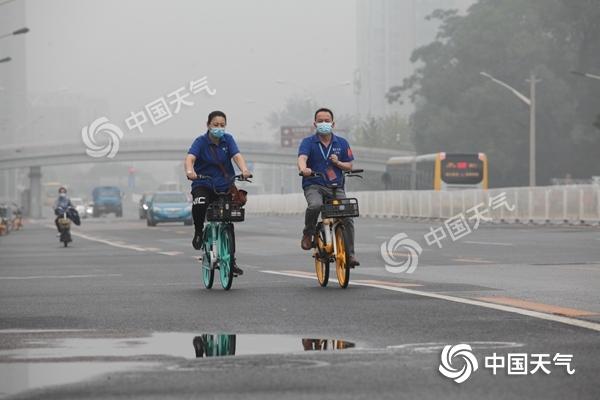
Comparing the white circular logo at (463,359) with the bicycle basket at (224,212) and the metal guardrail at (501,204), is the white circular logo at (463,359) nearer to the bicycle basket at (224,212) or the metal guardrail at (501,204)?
the bicycle basket at (224,212)

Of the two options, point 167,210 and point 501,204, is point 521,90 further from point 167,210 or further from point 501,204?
point 501,204

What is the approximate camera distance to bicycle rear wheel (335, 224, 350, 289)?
48.7 feet

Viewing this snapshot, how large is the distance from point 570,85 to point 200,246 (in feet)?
271

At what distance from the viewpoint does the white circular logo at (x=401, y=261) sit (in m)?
20.3

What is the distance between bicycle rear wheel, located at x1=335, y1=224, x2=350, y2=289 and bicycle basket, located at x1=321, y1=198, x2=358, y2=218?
0.22 metres

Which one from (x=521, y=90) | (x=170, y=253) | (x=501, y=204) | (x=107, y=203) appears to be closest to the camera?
(x=170, y=253)

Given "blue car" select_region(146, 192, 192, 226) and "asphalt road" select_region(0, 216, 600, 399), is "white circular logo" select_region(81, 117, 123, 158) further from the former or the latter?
"asphalt road" select_region(0, 216, 600, 399)

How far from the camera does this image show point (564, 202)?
47.0 metres

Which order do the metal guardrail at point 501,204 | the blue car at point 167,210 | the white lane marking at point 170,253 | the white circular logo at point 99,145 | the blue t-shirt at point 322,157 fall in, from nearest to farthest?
the blue t-shirt at point 322,157, the white lane marking at point 170,253, the metal guardrail at point 501,204, the blue car at point 167,210, the white circular logo at point 99,145

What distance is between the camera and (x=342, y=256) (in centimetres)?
1495

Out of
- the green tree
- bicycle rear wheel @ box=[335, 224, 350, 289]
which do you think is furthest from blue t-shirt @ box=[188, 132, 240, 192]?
the green tree

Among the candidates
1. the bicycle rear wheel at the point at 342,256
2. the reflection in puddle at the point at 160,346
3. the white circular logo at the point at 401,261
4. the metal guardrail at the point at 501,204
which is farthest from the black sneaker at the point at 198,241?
the metal guardrail at the point at 501,204

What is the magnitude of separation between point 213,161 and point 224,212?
1.74 ft

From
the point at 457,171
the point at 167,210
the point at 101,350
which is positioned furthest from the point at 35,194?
the point at 101,350
